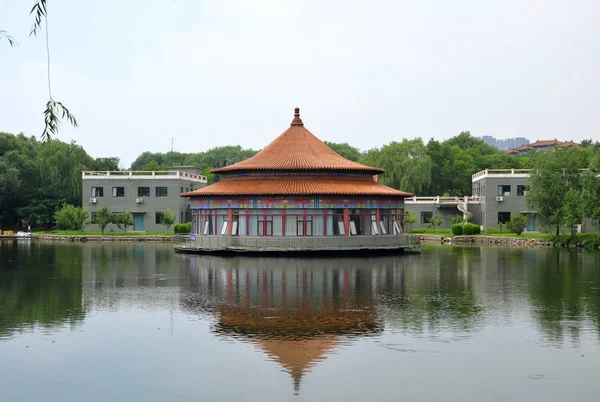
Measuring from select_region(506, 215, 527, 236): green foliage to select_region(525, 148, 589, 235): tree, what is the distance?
20.3 ft

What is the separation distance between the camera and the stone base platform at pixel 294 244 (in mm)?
55219

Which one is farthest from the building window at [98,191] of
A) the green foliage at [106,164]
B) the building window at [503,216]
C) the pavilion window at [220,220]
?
the building window at [503,216]

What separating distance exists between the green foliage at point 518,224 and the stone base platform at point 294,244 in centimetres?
2496

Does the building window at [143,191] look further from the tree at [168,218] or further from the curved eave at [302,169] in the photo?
the curved eave at [302,169]

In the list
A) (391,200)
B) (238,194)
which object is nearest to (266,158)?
(238,194)

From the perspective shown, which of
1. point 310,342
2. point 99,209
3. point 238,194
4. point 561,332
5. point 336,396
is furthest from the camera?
point 99,209

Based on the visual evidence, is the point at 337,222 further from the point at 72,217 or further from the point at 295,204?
the point at 72,217

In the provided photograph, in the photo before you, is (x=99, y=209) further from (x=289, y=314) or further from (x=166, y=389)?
(x=166, y=389)

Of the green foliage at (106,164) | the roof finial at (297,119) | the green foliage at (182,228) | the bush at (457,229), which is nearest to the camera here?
the roof finial at (297,119)

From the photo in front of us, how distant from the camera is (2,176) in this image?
94375 mm

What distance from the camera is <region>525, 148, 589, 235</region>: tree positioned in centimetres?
6962

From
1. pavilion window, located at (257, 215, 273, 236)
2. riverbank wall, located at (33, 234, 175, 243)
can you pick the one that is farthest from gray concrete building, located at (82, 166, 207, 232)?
pavilion window, located at (257, 215, 273, 236)

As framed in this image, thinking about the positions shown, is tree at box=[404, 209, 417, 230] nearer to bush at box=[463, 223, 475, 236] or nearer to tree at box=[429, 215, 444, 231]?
tree at box=[429, 215, 444, 231]

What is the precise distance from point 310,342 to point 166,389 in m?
5.29
